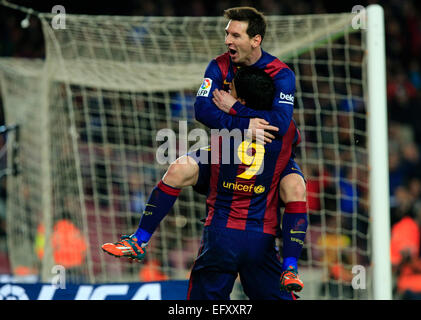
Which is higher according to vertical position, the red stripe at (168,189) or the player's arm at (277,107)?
the player's arm at (277,107)

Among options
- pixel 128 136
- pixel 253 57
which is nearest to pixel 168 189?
pixel 253 57

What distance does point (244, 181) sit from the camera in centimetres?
329

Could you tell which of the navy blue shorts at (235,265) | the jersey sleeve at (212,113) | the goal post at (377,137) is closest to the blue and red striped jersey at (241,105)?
the jersey sleeve at (212,113)

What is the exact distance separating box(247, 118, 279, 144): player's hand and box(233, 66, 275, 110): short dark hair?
109mm

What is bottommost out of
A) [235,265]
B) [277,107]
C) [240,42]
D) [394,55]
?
[235,265]

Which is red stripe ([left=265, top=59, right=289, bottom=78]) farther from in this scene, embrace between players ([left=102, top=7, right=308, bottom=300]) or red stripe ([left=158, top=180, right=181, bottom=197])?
red stripe ([left=158, top=180, right=181, bottom=197])

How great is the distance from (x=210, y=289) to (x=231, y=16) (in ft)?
4.38

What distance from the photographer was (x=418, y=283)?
6.89m

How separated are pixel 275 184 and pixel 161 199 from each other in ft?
1.86

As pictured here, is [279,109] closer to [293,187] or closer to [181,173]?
[293,187]

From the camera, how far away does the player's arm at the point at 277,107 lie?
126 inches

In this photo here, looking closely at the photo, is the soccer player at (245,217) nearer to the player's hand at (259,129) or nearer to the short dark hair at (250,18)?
the player's hand at (259,129)

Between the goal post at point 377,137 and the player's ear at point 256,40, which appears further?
the goal post at point 377,137
